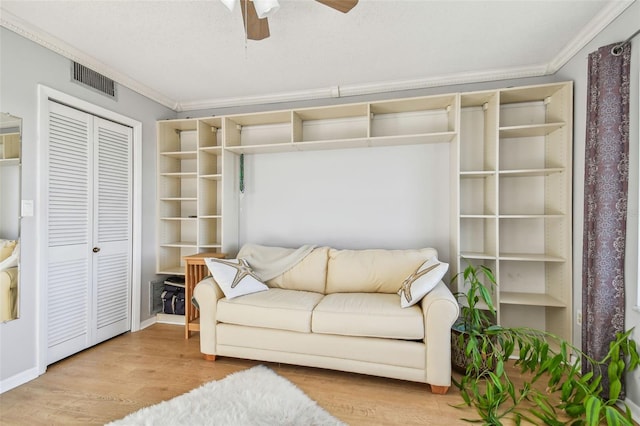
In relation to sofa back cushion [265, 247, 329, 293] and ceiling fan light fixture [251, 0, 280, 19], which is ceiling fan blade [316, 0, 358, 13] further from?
sofa back cushion [265, 247, 329, 293]

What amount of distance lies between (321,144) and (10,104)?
233cm

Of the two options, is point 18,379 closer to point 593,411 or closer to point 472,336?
point 472,336

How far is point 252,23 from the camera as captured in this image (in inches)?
68.6

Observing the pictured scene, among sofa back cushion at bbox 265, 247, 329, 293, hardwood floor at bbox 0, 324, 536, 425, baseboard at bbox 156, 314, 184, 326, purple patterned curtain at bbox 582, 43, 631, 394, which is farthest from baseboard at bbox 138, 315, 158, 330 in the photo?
purple patterned curtain at bbox 582, 43, 631, 394

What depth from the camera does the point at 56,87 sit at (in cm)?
236

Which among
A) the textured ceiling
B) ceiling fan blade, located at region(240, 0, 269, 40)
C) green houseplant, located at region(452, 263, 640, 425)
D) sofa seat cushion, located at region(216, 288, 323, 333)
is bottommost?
green houseplant, located at region(452, 263, 640, 425)

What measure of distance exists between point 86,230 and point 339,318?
2.32 m

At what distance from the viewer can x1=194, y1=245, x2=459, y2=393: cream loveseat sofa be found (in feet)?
6.72

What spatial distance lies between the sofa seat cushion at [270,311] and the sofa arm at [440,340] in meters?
0.86

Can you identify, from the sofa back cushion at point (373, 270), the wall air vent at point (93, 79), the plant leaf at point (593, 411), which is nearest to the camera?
the plant leaf at point (593, 411)

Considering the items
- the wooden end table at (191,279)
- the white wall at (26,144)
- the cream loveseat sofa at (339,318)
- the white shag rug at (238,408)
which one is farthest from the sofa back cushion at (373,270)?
the white wall at (26,144)

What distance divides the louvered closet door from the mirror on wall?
22 cm

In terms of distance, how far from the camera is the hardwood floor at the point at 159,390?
181 centimetres

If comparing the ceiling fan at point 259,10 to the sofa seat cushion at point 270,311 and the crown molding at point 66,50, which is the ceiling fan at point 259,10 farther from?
the sofa seat cushion at point 270,311
